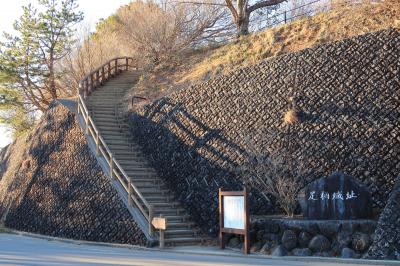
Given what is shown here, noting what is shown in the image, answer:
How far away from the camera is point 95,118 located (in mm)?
25453

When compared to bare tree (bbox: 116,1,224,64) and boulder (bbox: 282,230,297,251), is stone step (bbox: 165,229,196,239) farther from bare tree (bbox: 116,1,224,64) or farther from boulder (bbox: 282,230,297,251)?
bare tree (bbox: 116,1,224,64)

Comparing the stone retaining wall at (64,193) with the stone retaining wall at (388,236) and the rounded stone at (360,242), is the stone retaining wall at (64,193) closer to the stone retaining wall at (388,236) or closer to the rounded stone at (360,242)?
the rounded stone at (360,242)

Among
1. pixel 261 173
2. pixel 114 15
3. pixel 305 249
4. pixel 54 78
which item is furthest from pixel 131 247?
pixel 114 15

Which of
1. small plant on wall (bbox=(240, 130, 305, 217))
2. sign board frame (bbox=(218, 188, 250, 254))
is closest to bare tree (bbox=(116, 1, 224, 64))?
small plant on wall (bbox=(240, 130, 305, 217))

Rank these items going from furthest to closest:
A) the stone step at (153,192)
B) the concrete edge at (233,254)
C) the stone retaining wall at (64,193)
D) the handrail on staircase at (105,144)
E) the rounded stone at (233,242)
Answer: the stone step at (153,192) → the stone retaining wall at (64,193) → the handrail on staircase at (105,144) → the rounded stone at (233,242) → the concrete edge at (233,254)

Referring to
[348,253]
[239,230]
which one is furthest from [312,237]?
[239,230]

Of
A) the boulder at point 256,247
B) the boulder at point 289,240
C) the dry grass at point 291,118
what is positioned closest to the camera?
the boulder at point 289,240

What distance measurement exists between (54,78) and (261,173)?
72.9 feet

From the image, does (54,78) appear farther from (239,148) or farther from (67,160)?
(239,148)

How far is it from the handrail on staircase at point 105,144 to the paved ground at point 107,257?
163cm

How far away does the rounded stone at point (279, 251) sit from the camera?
1442cm

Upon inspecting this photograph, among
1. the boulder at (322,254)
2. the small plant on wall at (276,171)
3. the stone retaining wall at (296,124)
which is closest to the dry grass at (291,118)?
the stone retaining wall at (296,124)

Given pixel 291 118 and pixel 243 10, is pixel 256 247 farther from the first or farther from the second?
pixel 243 10

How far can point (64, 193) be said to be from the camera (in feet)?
74.3
